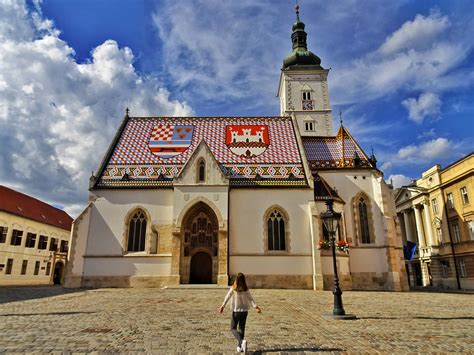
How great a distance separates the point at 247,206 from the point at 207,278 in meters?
6.14

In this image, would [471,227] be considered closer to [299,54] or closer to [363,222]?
[363,222]

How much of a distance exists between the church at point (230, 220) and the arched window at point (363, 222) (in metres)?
0.08

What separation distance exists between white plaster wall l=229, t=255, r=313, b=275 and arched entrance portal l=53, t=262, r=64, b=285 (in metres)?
30.4

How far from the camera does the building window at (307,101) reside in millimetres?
44062

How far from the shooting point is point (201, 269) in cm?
2628

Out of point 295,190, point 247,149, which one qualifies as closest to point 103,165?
point 247,149

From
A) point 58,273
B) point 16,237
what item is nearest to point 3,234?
point 16,237

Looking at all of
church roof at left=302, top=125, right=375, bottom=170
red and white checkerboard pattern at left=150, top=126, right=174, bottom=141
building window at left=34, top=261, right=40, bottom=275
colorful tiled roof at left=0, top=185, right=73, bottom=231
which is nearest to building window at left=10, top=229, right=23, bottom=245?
colorful tiled roof at left=0, top=185, right=73, bottom=231

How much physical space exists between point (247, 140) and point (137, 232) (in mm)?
12304

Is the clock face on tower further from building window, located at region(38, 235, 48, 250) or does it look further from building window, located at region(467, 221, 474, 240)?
building window, located at region(38, 235, 48, 250)

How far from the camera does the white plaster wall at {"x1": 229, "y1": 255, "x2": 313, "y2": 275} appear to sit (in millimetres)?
25156

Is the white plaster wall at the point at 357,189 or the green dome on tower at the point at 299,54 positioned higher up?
the green dome on tower at the point at 299,54

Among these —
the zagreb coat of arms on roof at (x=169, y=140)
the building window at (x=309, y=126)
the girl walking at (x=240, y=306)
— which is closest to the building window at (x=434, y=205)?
the building window at (x=309, y=126)

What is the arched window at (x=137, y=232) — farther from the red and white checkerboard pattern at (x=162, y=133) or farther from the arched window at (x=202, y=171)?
the red and white checkerboard pattern at (x=162, y=133)
